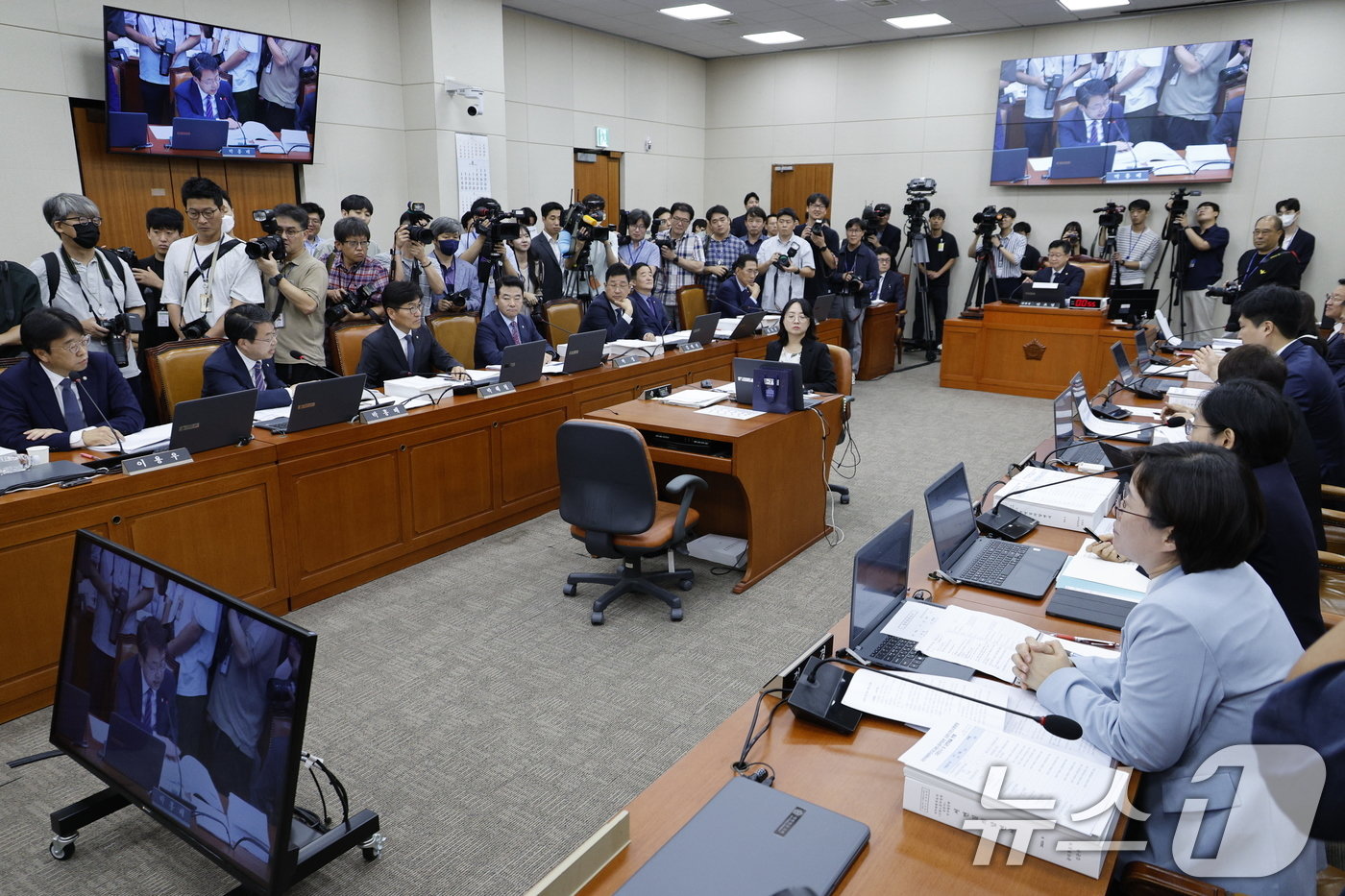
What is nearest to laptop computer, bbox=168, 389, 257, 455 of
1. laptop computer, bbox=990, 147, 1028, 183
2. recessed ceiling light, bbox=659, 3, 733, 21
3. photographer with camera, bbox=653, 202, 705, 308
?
photographer with camera, bbox=653, 202, 705, 308

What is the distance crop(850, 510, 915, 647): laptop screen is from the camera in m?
1.74

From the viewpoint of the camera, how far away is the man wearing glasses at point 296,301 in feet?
14.8

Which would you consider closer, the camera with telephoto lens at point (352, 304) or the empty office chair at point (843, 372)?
the empty office chair at point (843, 372)

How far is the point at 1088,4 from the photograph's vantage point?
26.3 feet

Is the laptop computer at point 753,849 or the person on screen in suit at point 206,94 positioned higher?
the person on screen in suit at point 206,94

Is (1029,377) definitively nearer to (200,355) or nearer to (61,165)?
(200,355)

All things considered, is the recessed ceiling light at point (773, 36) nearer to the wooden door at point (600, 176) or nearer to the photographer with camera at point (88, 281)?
the wooden door at point (600, 176)

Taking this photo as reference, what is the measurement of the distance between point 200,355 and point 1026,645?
348 cm

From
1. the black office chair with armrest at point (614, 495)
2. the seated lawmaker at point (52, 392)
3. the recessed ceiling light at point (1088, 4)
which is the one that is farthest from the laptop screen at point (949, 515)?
the recessed ceiling light at point (1088, 4)

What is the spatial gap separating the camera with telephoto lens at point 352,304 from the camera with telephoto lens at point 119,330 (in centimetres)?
98

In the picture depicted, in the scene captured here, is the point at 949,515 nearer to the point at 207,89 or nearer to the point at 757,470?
the point at 757,470

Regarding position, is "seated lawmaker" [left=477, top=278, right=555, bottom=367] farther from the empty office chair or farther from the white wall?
the white wall

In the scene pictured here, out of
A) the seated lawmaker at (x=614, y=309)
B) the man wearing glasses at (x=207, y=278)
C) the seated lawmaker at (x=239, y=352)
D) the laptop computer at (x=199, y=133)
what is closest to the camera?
the seated lawmaker at (x=239, y=352)

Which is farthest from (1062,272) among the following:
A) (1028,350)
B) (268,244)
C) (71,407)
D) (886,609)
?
(71,407)
